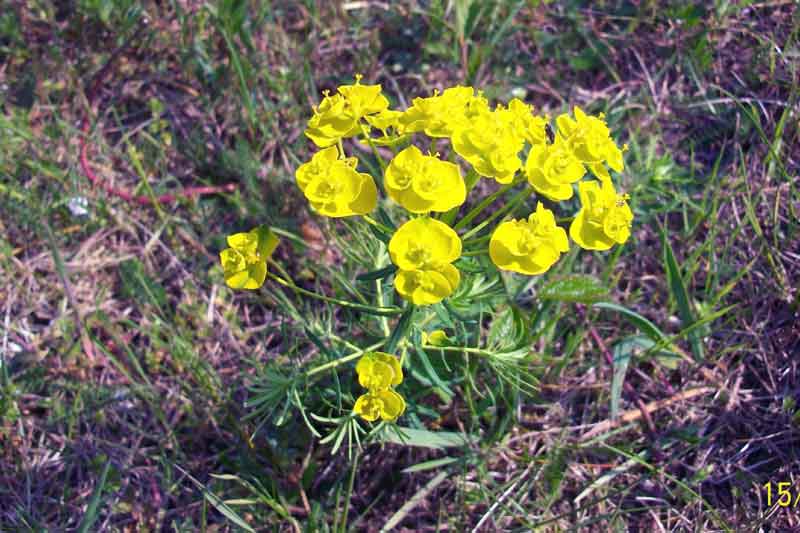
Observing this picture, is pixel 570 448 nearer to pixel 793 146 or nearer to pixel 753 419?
pixel 753 419

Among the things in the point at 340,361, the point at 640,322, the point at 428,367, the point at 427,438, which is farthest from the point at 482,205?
the point at 640,322

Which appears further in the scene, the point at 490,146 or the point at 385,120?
the point at 385,120

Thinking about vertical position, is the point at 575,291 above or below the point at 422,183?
below

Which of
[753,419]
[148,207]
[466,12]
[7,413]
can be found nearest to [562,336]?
[753,419]

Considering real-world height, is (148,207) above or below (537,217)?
below

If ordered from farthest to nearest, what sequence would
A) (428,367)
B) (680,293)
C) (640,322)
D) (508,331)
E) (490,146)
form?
(680,293) → (640,322) → (508,331) → (428,367) → (490,146)

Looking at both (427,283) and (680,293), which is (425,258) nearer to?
(427,283)

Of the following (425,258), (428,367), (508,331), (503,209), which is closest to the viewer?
(425,258)

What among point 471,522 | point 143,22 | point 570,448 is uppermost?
point 143,22
